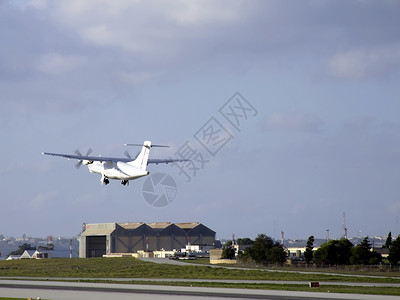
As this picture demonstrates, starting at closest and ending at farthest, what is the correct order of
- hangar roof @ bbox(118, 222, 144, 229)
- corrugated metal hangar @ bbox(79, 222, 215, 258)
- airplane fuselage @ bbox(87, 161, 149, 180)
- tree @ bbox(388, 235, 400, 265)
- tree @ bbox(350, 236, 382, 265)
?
airplane fuselage @ bbox(87, 161, 149, 180)
tree @ bbox(350, 236, 382, 265)
tree @ bbox(388, 235, 400, 265)
corrugated metal hangar @ bbox(79, 222, 215, 258)
hangar roof @ bbox(118, 222, 144, 229)

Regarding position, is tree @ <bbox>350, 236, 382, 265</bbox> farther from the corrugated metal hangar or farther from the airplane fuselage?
the corrugated metal hangar

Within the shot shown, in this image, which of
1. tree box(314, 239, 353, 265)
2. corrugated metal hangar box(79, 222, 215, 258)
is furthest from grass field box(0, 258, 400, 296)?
corrugated metal hangar box(79, 222, 215, 258)

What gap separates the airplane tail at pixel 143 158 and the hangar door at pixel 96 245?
376ft

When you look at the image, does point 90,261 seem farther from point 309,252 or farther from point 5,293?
point 5,293

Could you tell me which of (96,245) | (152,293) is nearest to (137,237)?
(96,245)

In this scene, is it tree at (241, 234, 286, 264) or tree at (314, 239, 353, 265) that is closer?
tree at (314, 239, 353, 265)

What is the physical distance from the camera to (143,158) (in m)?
80.1

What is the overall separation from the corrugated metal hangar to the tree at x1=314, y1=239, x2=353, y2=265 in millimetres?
80026

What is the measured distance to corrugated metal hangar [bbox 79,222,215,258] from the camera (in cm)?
18538

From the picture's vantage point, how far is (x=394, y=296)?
51.9 metres

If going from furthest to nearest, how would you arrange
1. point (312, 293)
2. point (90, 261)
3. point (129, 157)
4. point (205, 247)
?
point (205, 247)
point (90, 261)
point (129, 157)
point (312, 293)

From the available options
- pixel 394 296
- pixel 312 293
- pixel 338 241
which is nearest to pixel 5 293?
pixel 312 293

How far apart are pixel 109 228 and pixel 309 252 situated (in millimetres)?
82181

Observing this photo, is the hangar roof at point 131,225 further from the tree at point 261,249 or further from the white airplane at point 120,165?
the white airplane at point 120,165
